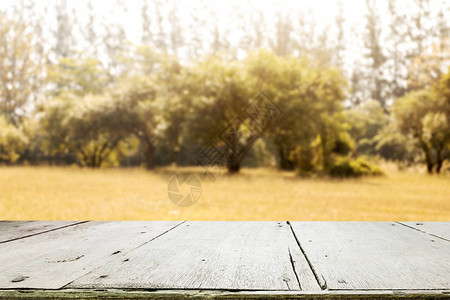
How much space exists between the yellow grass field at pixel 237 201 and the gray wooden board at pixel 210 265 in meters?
2.93

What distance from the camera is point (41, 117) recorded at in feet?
50.5

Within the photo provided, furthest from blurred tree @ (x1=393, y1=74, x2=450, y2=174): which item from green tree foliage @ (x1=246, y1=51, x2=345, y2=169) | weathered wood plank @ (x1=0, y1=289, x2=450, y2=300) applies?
weathered wood plank @ (x1=0, y1=289, x2=450, y2=300)

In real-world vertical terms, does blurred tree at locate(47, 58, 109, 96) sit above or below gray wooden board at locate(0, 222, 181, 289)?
above

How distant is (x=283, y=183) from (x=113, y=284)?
8905 mm

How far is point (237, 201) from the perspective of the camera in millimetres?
6637

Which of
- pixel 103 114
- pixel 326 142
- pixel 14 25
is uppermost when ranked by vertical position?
pixel 14 25

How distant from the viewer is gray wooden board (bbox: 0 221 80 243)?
2033mm

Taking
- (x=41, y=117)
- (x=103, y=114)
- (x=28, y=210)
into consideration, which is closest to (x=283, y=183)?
(x=28, y=210)

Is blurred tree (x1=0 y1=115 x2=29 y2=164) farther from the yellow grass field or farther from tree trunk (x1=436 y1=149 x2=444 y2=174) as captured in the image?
tree trunk (x1=436 y1=149 x2=444 y2=174)

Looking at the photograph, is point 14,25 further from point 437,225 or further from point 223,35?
point 437,225

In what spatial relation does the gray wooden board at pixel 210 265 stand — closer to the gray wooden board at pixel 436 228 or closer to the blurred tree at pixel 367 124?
the gray wooden board at pixel 436 228

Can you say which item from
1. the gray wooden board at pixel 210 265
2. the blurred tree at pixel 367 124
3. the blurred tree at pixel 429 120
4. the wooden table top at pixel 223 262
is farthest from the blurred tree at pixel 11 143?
the gray wooden board at pixel 210 265

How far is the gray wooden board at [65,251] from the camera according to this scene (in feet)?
4.08

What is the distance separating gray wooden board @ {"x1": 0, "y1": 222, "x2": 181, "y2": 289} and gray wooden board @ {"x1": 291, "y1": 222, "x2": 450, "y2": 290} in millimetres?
787
